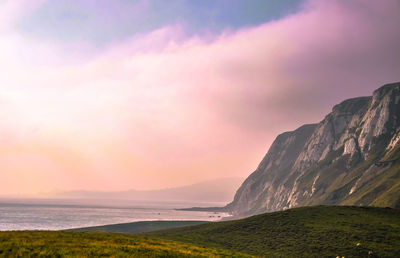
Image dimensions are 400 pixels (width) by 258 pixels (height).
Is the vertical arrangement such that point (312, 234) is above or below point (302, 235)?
above

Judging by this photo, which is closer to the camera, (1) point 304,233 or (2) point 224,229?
(1) point 304,233

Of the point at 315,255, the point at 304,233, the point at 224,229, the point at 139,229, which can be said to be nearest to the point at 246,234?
the point at 224,229

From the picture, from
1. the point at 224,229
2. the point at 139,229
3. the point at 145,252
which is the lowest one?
the point at 139,229

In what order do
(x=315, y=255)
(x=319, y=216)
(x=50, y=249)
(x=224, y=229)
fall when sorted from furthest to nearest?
(x=319, y=216) → (x=224, y=229) → (x=315, y=255) → (x=50, y=249)

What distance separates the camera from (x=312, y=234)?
7962cm

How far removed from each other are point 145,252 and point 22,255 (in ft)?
33.3

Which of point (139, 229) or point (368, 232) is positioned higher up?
point (368, 232)

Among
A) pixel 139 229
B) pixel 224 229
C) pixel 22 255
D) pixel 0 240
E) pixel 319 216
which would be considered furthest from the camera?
pixel 139 229

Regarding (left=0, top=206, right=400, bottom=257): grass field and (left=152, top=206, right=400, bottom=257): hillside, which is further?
(left=152, top=206, right=400, bottom=257): hillside

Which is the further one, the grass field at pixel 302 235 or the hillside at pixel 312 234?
the hillside at pixel 312 234

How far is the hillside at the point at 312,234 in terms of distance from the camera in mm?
65000

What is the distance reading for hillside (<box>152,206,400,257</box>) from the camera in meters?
65.0

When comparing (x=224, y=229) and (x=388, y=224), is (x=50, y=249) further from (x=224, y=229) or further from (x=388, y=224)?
(x=388, y=224)

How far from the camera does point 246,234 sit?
85.5 m
